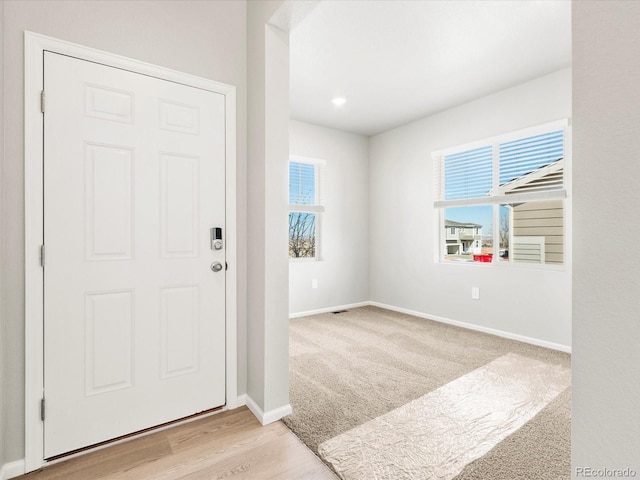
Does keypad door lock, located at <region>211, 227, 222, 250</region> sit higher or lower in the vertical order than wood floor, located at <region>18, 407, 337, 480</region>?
higher

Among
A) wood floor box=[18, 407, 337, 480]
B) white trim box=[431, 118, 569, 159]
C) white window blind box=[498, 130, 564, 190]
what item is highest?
white trim box=[431, 118, 569, 159]

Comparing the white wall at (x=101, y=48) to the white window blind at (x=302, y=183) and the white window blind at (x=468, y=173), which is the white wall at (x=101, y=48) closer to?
the white window blind at (x=302, y=183)

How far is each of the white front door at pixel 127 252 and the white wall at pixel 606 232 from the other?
5.89 feet

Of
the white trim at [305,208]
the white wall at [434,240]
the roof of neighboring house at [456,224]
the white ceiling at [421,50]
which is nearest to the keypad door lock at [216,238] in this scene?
the white ceiling at [421,50]

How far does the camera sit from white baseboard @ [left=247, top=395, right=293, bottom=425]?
1929 millimetres

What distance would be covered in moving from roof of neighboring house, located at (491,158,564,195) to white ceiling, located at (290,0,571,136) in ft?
2.98

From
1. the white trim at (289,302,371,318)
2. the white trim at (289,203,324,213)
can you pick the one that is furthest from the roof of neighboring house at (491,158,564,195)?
the white trim at (289,302,371,318)

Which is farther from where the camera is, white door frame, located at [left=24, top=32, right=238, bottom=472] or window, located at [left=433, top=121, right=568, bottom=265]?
window, located at [left=433, top=121, right=568, bottom=265]

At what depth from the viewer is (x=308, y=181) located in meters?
4.71

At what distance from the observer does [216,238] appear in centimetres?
202

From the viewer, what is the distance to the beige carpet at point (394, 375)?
5.46 ft

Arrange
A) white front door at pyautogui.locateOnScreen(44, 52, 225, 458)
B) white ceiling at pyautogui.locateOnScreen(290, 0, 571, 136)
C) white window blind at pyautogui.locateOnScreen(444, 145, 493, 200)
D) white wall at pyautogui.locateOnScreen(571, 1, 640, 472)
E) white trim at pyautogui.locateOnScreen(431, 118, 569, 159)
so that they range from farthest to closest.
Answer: white window blind at pyautogui.locateOnScreen(444, 145, 493, 200), white trim at pyautogui.locateOnScreen(431, 118, 569, 159), white ceiling at pyautogui.locateOnScreen(290, 0, 571, 136), white front door at pyautogui.locateOnScreen(44, 52, 225, 458), white wall at pyautogui.locateOnScreen(571, 1, 640, 472)

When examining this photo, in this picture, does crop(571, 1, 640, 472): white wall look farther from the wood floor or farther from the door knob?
the door knob

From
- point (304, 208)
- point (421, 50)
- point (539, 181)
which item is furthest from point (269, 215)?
point (539, 181)
